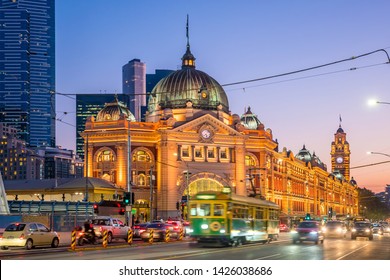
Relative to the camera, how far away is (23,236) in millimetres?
41406

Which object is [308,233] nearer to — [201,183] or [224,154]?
[201,183]

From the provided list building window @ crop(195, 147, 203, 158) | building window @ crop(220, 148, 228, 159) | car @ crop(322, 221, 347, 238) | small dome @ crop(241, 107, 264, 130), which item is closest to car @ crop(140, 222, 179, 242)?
car @ crop(322, 221, 347, 238)

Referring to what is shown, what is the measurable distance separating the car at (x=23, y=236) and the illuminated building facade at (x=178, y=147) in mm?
66584

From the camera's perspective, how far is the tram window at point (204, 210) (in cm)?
4433

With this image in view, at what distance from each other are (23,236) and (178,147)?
78898 millimetres

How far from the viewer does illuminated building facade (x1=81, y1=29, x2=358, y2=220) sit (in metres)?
118

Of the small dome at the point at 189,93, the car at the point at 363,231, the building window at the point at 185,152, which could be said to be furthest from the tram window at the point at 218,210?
the small dome at the point at 189,93

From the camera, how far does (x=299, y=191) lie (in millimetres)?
168000

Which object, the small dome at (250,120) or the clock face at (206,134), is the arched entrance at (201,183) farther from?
the small dome at (250,120)

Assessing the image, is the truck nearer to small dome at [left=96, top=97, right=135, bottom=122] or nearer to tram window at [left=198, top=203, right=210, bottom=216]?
tram window at [left=198, top=203, right=210, bottom=216]

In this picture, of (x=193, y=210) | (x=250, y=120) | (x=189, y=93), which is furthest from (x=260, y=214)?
(x=250, y=120)

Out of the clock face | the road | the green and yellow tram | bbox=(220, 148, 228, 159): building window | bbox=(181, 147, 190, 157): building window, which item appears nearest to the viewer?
the road

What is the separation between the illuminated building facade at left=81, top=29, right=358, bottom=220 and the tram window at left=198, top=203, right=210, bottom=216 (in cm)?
6456

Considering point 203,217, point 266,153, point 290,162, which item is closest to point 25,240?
point 203,217
